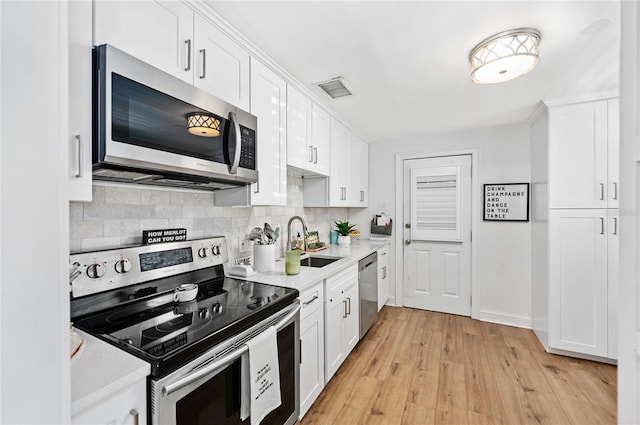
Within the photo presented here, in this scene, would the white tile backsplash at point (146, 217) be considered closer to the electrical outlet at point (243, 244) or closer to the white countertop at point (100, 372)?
the electrical outlet at point (243, 244)

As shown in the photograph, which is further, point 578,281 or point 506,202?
point 506,202

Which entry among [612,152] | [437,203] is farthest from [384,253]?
[612,152]

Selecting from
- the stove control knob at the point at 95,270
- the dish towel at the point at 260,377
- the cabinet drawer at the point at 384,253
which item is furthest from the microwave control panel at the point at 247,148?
the cabinet drawer at the point at 384,253

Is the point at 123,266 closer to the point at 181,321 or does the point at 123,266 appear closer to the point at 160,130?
the point at 181,321

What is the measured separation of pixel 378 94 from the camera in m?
2.42

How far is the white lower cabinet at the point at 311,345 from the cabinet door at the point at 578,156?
7.68 ft

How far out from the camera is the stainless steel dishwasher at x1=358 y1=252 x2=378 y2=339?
2684 millimetres

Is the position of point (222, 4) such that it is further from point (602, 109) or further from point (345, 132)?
point (602, 109)

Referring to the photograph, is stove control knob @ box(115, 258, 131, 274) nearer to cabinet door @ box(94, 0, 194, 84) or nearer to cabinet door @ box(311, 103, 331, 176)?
cabinet door @ box(94, 0, 194, 84)

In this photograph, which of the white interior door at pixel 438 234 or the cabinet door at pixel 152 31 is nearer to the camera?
the cabinet door at pixel 152 31

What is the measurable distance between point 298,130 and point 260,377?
1.69 meters

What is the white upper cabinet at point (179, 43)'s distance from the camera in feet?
3.40

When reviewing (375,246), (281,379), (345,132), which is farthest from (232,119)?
(375,246)

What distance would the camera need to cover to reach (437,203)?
3662 millimetres
